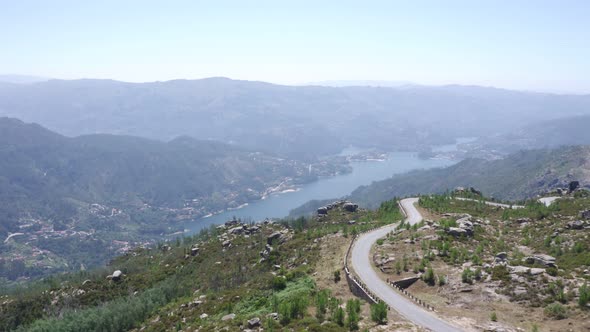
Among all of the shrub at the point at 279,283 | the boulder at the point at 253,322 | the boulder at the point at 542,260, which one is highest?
the boulder at the point at 542,260

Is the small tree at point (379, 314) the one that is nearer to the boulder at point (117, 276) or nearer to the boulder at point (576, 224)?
the boulder at point (576, 224)

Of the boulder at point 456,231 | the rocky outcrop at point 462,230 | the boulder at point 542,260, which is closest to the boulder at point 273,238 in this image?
the boulder at point 456,231

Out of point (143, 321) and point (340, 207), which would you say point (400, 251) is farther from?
point (340, 207)

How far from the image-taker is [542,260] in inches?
1705

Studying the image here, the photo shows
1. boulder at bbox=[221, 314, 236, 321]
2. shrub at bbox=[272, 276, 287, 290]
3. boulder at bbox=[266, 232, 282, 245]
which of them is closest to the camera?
boulder at bbox=[221, 314, 236, 321]

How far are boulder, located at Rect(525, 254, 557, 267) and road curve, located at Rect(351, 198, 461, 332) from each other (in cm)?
1648

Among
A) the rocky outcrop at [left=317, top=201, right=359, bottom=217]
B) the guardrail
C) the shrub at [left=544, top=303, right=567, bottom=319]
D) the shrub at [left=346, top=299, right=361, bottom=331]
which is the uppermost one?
the shrub at [left=544, top=303, right=567, bottom=319]

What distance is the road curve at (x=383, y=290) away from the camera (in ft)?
111

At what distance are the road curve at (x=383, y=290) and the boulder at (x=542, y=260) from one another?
54.1ft

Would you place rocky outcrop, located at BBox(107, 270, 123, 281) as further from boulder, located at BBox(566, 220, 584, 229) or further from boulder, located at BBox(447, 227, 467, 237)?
boulder, located at BBox(566, 220, 584, 229)

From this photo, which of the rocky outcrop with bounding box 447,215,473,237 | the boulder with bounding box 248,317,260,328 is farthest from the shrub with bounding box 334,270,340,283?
the rocky outcrop with bounding box 447,215,473,237

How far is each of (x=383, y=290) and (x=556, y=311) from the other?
1548 centimetres

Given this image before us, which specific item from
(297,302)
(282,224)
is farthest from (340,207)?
(297,302)

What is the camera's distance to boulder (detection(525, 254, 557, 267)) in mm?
42656
